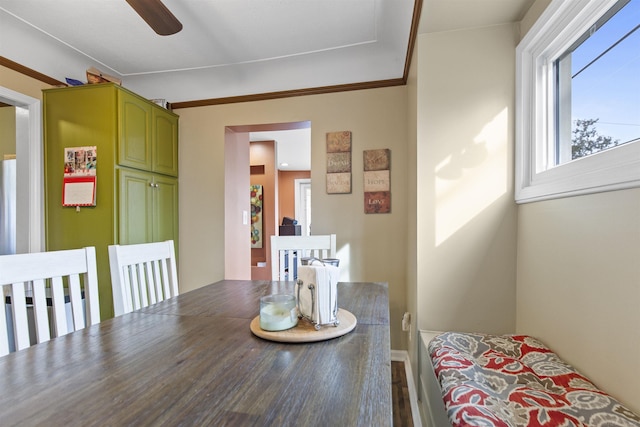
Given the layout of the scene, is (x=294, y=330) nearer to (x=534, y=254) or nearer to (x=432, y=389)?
(x=432, y=389)

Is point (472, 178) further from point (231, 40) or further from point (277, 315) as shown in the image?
point (231, 40)

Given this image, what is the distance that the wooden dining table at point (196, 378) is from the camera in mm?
535

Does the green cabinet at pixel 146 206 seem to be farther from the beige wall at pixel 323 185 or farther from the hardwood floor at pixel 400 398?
the hardwood floor at pixel 400 398

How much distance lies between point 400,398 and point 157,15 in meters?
2.49

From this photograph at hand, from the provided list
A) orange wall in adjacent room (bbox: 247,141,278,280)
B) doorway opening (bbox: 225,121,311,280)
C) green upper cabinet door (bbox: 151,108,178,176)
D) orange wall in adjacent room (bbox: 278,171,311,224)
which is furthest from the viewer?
orange wall in adjacent room (bbox: 278,171,311,224)

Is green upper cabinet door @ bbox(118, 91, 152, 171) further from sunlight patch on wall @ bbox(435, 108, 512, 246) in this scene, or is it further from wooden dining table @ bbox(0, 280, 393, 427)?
sunlight patch on wall @ bbox(435, 108, 512, 246)

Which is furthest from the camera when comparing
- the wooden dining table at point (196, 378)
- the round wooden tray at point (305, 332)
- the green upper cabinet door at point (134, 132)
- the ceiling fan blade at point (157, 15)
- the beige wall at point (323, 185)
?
the beige wall at point (323, 185)

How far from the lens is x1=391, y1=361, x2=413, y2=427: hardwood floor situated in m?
1.67

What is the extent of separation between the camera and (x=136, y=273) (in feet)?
4.79

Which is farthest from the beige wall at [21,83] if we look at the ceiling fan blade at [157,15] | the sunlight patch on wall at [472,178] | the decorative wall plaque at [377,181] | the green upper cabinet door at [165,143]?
the sunlight patch on wall at [472,178]

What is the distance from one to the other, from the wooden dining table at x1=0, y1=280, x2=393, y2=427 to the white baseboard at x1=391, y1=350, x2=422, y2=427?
1.09m

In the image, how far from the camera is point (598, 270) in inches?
40.7

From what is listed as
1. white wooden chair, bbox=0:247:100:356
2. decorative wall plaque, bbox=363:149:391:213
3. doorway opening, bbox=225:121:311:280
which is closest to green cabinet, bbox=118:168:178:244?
doorway opening, bbox=225:121:311:280

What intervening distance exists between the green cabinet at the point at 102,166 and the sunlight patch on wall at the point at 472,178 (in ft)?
7.31
